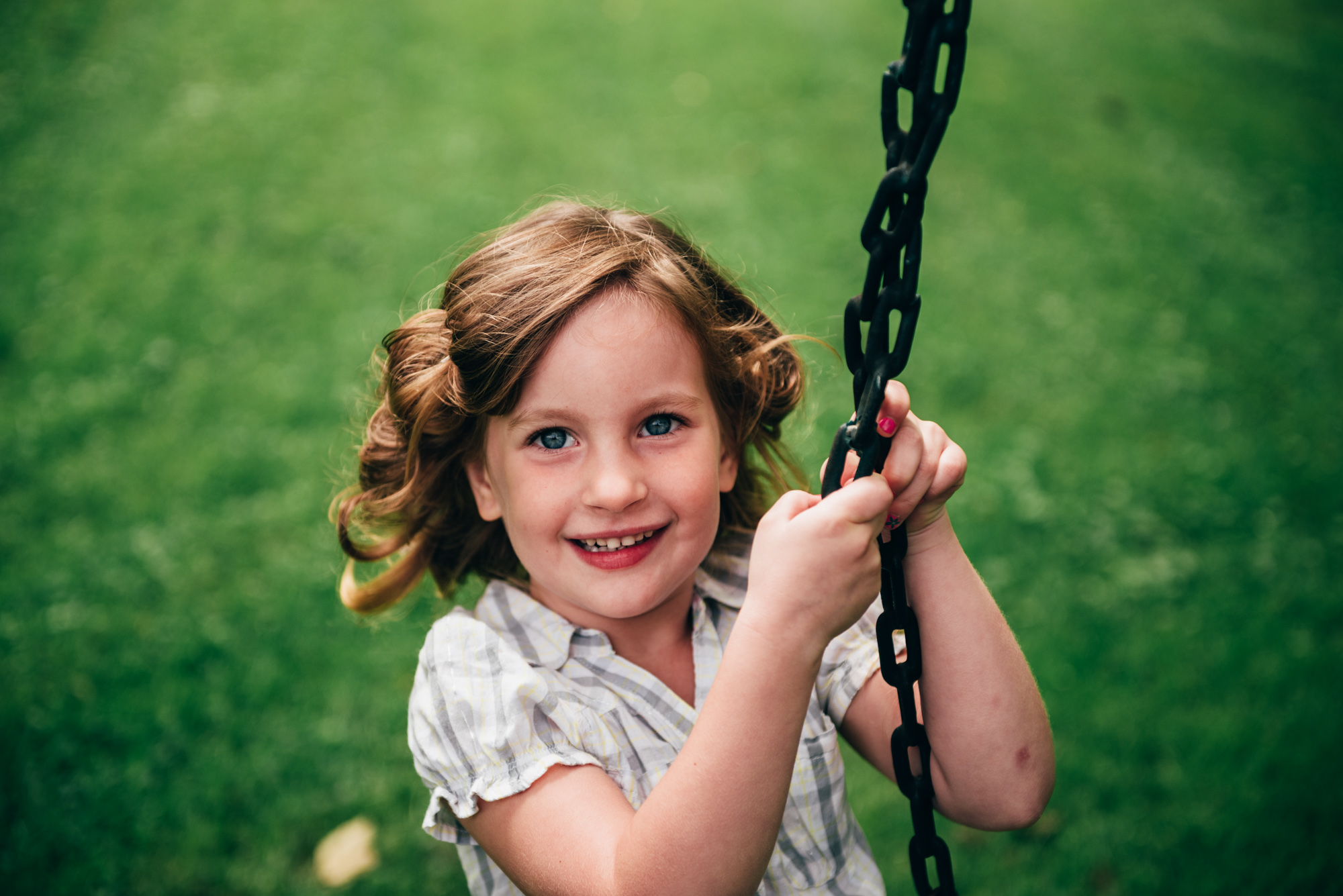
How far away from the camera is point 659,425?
1658mm

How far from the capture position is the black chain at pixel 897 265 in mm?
1096

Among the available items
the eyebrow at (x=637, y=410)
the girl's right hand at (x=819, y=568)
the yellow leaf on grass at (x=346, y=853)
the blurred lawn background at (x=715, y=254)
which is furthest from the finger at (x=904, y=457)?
Result: the yellow leaf on grass at (x=346, y=853)

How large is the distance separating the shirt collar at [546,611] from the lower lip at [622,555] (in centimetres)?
21

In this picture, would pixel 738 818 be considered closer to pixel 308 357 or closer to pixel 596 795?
pixel 596 795

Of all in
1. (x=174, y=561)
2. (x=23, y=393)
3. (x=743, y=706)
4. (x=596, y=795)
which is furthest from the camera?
(x=23, y=393)

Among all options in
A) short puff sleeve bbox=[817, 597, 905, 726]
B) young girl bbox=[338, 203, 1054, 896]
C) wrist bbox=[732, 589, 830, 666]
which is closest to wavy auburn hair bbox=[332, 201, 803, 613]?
young girl bbox=[338, 203, 1054, 896]

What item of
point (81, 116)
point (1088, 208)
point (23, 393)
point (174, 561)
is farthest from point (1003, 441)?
point (81, 116)

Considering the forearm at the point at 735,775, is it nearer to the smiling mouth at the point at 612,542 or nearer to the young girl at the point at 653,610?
the young girl at the point at 653,610

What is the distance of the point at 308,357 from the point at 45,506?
1.41m

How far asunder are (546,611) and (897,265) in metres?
0.97

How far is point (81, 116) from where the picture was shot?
6.72m

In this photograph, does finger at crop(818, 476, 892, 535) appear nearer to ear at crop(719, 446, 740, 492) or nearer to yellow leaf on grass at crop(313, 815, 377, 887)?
ear at crop(719, 446, 740, 492)

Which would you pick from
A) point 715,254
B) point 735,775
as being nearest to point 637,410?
point 735,775

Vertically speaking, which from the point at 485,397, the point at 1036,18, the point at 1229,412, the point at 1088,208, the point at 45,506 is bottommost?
the point at 1229,412
